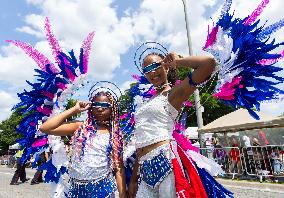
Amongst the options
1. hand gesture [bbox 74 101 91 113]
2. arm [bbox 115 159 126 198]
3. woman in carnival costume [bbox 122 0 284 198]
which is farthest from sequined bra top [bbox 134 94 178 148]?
hand gesture [bbox 74 101 91 113]

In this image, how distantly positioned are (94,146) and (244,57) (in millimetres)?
1505

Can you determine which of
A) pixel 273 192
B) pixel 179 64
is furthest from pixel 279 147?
pixel 179 64

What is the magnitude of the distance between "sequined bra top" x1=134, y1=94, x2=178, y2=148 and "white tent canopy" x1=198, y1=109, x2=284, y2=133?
786 cm

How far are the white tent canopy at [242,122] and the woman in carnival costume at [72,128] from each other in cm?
754

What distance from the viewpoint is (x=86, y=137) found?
11.0ft

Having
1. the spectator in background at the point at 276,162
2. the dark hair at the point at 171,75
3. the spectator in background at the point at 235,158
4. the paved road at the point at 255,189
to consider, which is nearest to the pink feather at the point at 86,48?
the dark hair at the point at 171,75

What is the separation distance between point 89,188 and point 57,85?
127 cm

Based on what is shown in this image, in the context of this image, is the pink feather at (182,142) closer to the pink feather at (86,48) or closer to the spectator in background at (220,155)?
the pink feather at (86,48)

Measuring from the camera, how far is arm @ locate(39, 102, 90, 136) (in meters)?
3.32

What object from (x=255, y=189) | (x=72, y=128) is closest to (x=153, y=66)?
(x=72, y=128)

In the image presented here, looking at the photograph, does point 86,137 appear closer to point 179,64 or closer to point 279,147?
point 179,64

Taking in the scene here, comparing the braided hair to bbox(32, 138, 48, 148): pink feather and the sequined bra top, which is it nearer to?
the sequined bra top

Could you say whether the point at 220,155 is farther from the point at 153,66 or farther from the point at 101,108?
the point at 153,66

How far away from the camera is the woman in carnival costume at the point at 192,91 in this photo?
8.81 ft
